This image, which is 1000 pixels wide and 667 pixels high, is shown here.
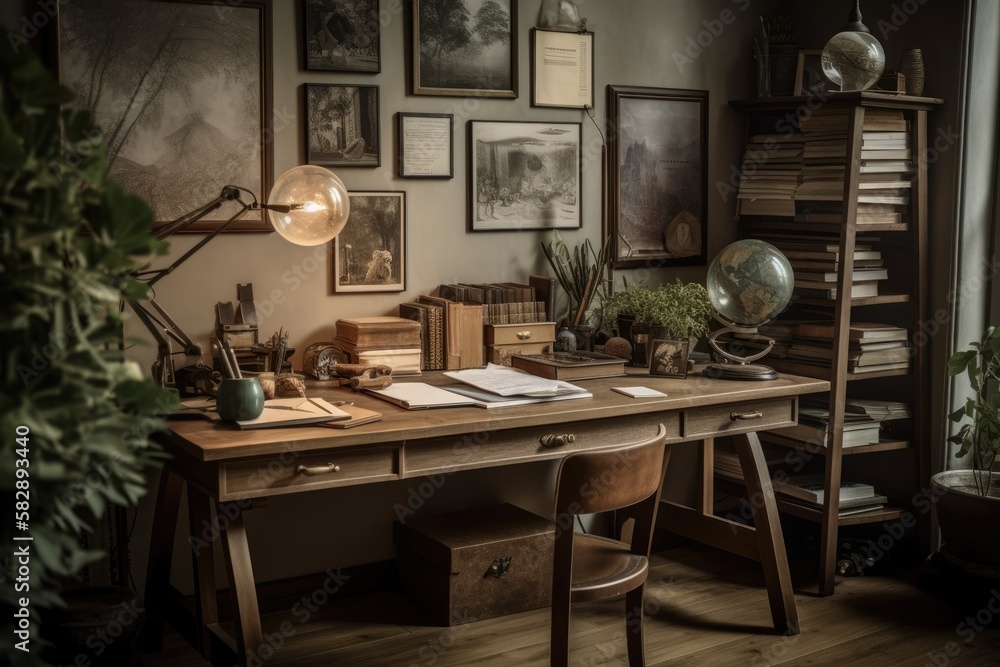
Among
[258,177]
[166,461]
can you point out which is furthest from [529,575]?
[258,177]

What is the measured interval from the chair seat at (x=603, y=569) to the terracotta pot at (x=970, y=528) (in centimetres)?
148

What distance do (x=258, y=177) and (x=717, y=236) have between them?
79.3 inches

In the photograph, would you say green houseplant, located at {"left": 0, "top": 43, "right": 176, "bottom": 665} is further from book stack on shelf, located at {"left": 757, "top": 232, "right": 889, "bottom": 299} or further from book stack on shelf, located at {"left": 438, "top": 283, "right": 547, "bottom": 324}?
book stack on shelf, located at {"left": 757, "top": 232, "right": 889, "bottom": 299}

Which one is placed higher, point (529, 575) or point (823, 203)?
point (823, 203)

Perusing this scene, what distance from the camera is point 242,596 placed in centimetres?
257

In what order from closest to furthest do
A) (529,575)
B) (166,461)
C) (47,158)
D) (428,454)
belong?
(47,158) → (428,454) → (166,461) → (529,575)

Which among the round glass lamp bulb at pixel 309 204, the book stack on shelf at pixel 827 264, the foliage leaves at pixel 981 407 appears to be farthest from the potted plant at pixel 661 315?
the round glass lamp bulb at pixel 309 204

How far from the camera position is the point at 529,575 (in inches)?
138

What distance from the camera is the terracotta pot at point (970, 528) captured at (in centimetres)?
351

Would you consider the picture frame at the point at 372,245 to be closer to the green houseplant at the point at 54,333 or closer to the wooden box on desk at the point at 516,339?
the wooden box on desk at the point at 516,339

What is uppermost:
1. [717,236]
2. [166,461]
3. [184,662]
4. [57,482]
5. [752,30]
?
[752,30]

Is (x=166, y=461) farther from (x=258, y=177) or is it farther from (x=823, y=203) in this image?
(x=823, y=203)

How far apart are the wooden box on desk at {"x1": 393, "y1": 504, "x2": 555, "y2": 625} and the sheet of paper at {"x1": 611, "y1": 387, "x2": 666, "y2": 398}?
25.0 inches

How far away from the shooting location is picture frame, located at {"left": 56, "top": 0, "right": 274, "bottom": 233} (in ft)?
9.81
